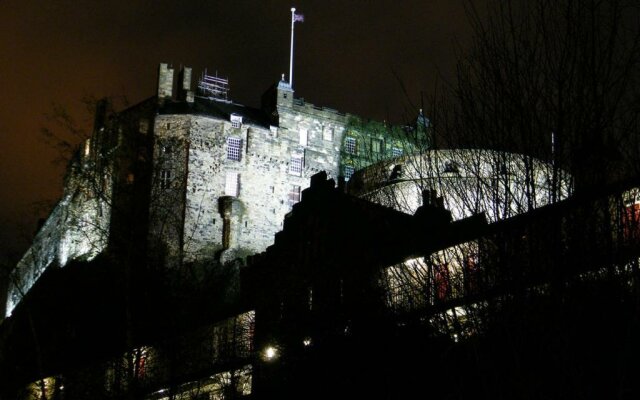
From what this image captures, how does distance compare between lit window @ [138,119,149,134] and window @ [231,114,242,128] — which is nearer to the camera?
lit window @ [138,119,149,134]

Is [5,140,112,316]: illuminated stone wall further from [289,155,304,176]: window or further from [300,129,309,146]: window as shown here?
[300,129,309,146]: window

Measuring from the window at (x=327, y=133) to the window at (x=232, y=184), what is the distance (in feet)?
28.1

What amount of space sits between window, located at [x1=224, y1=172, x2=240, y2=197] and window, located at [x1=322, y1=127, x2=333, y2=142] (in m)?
8.57

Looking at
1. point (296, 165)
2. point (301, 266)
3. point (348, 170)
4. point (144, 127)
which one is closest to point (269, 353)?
point (301, 266)

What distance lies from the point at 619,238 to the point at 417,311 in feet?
20.6

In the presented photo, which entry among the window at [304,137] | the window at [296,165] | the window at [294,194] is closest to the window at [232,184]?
the window at [294,194]

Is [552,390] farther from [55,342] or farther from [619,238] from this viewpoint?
[55,342]

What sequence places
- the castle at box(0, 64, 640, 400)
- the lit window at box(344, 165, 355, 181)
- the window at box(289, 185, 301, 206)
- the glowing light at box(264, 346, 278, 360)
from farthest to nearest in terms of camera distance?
1. the lit window at box(344, 165, 355, 181)
2. the window at box(289, 185, 301, 206)
3. the glowing light at box(264, 346, 278, 360)
4. the castle at box(0, 64, 640, 400)

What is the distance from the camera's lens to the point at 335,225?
94.2 ft

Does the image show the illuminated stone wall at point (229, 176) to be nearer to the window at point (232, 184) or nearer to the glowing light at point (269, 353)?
the window at point (232, 184)

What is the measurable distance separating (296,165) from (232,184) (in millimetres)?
5669

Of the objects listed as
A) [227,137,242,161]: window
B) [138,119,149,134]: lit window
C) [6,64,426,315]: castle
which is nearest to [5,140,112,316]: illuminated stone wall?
[6,64,426,315]: castle

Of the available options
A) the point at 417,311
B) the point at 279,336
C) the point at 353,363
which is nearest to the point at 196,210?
the point at 279,336

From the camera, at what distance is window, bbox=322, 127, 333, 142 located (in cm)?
6122
